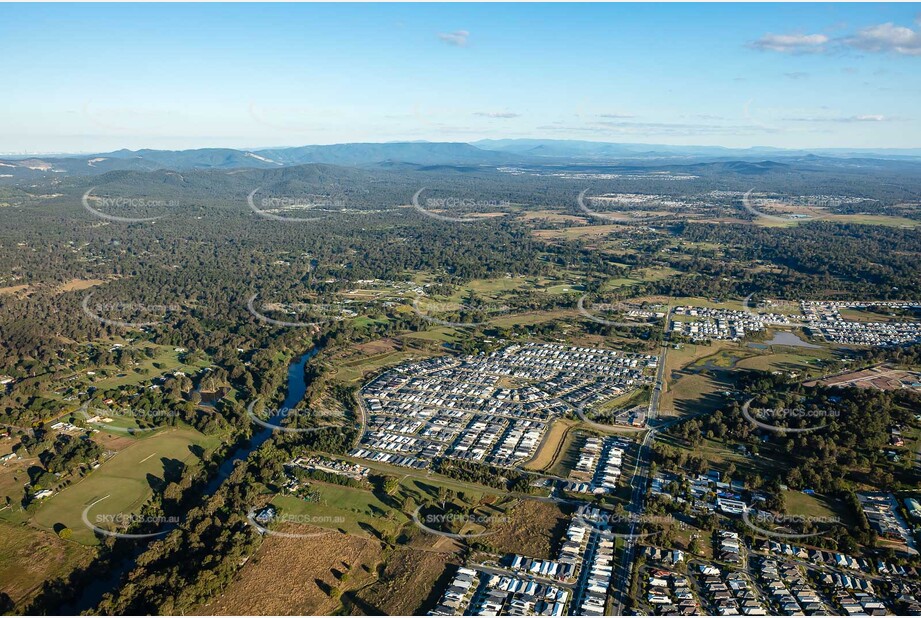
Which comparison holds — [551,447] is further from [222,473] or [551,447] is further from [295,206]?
[295,206]

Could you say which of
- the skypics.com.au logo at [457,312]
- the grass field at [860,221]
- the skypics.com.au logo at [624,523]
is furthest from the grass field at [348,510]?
the grass field at [860,221]

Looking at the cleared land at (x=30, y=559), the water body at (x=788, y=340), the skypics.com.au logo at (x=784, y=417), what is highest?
the water body at (x=788, y=340)

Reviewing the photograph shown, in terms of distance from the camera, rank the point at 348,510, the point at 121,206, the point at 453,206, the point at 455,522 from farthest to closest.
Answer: the point at 453,206 < the point at 121,206 < the point at 348,510 < the point at 455,522

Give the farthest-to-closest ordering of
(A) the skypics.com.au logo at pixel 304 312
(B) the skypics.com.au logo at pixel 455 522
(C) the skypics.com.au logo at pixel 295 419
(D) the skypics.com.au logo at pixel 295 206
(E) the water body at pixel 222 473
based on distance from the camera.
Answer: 1. (D) the skypics.com.au logo at pixel 295 206
2. (A) the skypics.com.au logo at pixel 304 312
3. (C) the skypics.com.au logo at pixel 295 419
4. (B) the skypics.com.au logo at pixel 455 522
5. (E) the water body at pixel 222 473

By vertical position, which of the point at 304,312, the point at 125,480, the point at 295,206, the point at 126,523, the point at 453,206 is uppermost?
the point at 453,206

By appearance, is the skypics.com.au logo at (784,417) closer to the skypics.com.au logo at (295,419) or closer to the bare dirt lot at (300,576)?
the bare dirt lot at (300,576)

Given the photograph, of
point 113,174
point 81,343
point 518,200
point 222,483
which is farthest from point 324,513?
point 113,174

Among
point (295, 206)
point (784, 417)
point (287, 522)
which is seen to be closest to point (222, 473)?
point (287, 522)
